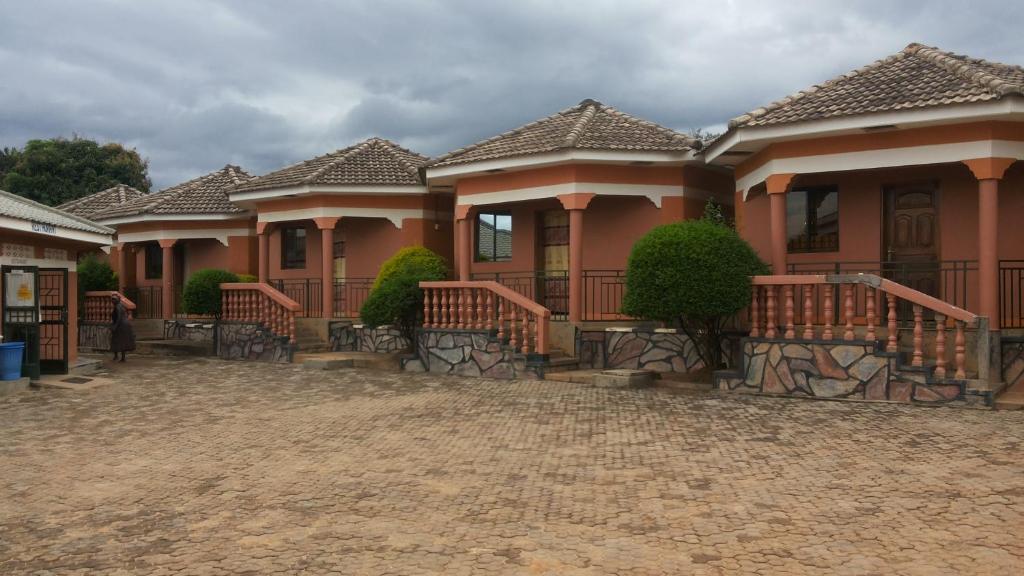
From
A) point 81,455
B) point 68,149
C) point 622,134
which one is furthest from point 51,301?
point 68,149

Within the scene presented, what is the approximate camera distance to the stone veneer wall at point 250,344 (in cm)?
1658

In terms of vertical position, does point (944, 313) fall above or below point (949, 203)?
below

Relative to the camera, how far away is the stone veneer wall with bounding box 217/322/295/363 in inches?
653

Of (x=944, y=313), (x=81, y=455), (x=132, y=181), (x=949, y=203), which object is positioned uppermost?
(x=132, y=181)

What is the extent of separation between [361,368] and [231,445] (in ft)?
22.9

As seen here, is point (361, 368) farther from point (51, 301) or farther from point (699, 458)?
point (699, 458)

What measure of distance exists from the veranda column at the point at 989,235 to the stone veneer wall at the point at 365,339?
1032 cm

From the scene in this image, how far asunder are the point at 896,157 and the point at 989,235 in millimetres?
1659

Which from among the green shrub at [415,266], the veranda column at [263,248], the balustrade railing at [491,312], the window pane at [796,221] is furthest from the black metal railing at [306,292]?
the window pane at [796,221]

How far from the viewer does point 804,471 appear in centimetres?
659

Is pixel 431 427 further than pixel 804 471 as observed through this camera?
Yes

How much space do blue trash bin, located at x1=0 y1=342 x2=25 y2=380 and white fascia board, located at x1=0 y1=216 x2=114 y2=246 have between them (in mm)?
1891

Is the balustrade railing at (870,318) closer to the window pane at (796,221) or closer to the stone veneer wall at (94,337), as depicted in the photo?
the window pane at (796,221)

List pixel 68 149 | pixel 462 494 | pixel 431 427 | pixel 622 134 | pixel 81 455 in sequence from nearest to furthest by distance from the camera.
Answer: pixel 462 494 → pixel 81 455 → pixel 431 427 → pixel 622 134 → pixel 68 149
